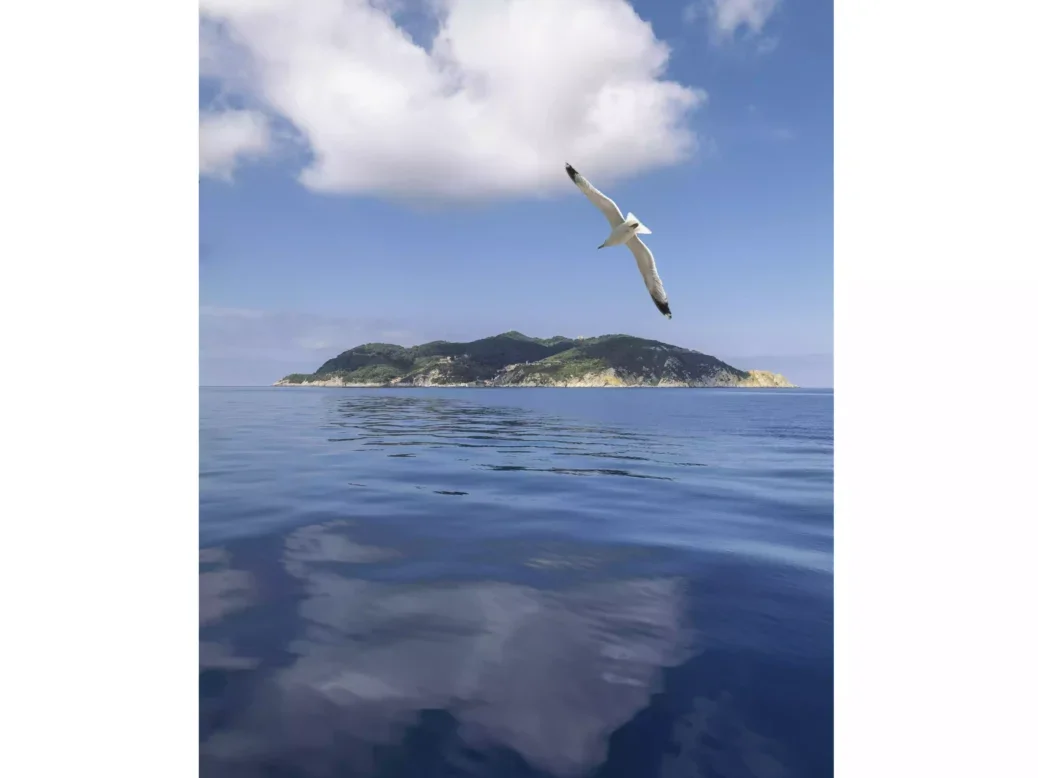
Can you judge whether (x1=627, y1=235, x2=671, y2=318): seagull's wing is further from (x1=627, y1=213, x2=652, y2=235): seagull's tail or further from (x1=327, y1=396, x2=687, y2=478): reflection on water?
(x1=327, y1=396, x2=687, y2=478): reflection on water

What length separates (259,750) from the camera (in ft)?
8.85

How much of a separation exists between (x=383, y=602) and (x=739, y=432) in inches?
602

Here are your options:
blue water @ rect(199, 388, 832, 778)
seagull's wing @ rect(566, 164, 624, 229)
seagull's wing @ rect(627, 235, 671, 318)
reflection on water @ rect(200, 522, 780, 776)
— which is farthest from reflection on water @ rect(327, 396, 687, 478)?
reflection on water @ rect(200, 522, 780, 776)

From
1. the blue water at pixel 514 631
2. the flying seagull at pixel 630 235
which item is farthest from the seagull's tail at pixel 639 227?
the blue water at pixel 514 631

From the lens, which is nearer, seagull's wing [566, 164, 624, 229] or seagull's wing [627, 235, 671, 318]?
seagull's wing [566, 164, 624, 229]

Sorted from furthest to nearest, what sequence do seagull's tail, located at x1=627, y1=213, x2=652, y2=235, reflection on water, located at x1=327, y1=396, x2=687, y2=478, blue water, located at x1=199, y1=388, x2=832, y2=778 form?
reflection on water, located at x1=327, y1=396, x2=687, y2=478 → seagull's tail, located at x1=627, y1=213, x2=652, y2=235 → blue water, located at x1=199, y1=388, x2=832, y2=778

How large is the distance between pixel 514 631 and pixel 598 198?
5608 mm

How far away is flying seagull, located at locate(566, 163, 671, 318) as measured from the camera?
7.39 m

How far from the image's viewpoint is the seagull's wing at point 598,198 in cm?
739

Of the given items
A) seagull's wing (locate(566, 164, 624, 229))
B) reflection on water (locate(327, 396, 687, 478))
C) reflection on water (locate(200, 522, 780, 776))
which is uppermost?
seagull's wing (locate(566, 164, 624, 229))

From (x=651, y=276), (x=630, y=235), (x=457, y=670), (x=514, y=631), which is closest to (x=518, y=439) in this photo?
(x=651, y=276)
